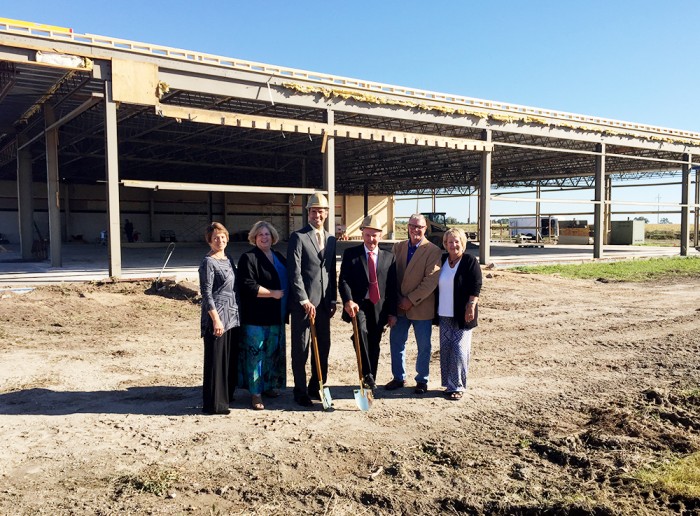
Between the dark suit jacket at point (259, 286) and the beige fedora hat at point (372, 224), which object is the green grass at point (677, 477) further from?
the dark suit jacket at point (259, 286)

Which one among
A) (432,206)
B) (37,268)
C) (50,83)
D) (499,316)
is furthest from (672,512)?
(432,206)

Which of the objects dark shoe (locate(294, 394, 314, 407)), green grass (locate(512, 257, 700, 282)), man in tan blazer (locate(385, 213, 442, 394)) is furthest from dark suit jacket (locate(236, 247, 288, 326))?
green grass (locate(512, 257, 700, 282))

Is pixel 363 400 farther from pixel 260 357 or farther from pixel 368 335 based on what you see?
pixel 260 357

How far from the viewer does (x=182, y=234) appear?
35.4m

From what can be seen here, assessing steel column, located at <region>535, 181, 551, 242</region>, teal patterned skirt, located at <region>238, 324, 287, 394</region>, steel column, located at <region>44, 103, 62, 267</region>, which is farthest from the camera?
steel column, located at <region>535, 181, 551, 242</region>

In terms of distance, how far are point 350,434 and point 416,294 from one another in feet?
5.31

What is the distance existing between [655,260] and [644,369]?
59.6 feet

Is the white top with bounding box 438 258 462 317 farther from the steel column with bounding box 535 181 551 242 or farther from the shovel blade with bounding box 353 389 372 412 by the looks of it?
the steel column with bounding box 535 181 551 242

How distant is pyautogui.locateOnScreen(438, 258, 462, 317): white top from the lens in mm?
5305

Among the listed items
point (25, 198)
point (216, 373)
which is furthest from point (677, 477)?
point (25, 198)

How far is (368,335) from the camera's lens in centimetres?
545

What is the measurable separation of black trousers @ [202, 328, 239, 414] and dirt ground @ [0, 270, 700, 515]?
0.44 feet

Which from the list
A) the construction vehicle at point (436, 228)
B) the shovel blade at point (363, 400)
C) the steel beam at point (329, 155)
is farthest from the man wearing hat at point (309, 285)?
the construction vehicle at point (436, 228)

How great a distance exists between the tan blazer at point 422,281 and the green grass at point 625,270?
1248 cm
